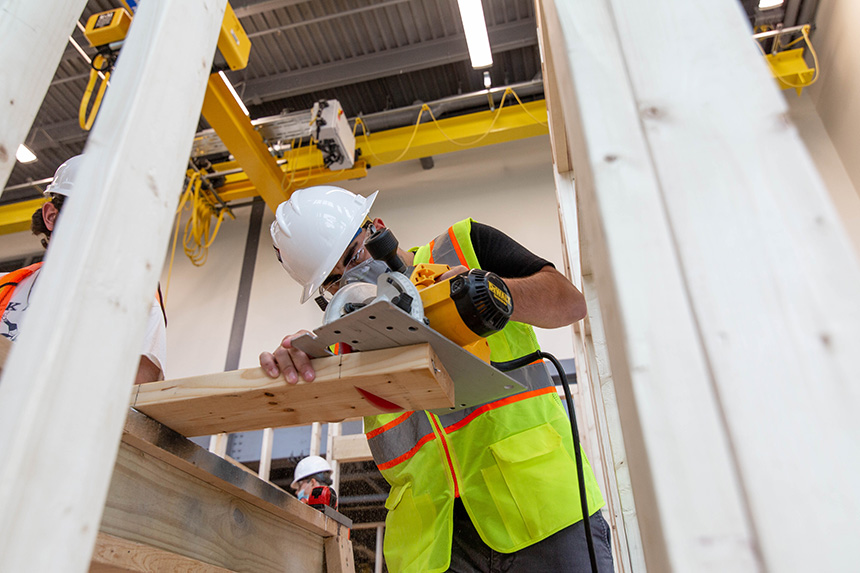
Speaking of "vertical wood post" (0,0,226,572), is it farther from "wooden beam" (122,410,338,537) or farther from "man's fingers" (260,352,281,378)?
"wooden beam" (122,410,338,537)

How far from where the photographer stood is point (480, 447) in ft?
4.97

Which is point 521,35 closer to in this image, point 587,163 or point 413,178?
point 413,178

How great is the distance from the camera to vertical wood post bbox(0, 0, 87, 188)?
75 centimetres

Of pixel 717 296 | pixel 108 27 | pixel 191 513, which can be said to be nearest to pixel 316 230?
pixel 191 513

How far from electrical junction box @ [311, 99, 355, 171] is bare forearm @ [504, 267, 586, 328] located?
3136mm

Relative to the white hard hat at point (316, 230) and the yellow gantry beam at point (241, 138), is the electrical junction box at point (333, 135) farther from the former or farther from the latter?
the white hard hat at point (316, 230)

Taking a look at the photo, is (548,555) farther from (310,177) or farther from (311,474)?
(310,177)

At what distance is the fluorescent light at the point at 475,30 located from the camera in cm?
362

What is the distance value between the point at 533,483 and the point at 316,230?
840 mm

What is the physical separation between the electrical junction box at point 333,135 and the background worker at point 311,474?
222 centimetres

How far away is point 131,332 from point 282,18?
470 cm

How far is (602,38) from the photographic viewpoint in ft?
2.36

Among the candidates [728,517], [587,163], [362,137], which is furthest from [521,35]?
[728,517]

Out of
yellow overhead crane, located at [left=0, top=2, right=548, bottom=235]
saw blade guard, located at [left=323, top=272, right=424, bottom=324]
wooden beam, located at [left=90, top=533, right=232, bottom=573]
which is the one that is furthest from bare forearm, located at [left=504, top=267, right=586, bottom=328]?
yellow overhead crane, located at [left=0, top=2, right=548, bottom=235]
